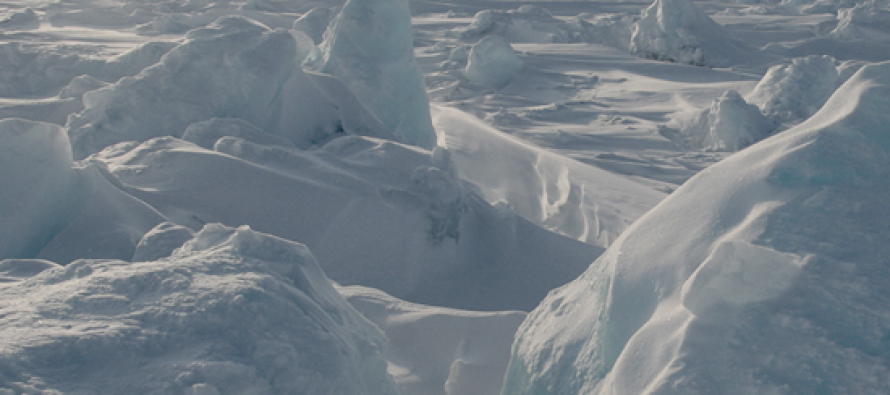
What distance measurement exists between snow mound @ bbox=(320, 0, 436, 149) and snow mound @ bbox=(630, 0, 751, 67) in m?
4.39

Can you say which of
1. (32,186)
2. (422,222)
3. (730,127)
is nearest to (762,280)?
(422,222)

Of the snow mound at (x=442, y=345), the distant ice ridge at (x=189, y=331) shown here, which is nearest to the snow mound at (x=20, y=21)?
the snow mound at (x=442, y=345)

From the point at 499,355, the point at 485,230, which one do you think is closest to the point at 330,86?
the point at 485,230

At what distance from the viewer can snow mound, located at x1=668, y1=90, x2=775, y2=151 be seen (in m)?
5.16

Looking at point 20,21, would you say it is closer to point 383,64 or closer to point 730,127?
point 383,64

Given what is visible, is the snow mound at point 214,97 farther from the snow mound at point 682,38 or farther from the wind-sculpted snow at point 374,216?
the snow mound at point 682,38

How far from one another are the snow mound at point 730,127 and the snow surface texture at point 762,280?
3919mm

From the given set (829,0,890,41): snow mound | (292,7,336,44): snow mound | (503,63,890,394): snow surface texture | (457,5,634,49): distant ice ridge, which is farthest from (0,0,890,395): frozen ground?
(829,0,890,41): snow mound

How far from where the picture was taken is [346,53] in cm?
466

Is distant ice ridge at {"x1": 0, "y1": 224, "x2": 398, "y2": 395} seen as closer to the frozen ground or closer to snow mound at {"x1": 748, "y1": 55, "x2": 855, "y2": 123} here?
the frozen ground

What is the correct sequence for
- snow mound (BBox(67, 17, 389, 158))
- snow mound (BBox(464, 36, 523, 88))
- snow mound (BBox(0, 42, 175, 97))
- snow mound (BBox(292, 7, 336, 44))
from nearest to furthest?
snow mound (BBox(67, 17, 389, 158))
snow mound (BBox(0, 42, 175, 97))
snow mound (BBox(464, 36, 523, 88))
snow mound (BBox(292, 7, 336, 44))

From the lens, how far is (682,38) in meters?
8.15

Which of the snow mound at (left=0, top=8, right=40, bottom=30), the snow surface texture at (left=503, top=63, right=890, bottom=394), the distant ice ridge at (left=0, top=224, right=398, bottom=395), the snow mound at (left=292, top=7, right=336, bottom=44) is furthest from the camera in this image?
the snow mound at (left=0, top=8, right=40, bottom=30)

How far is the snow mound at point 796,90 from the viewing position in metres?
5.70
